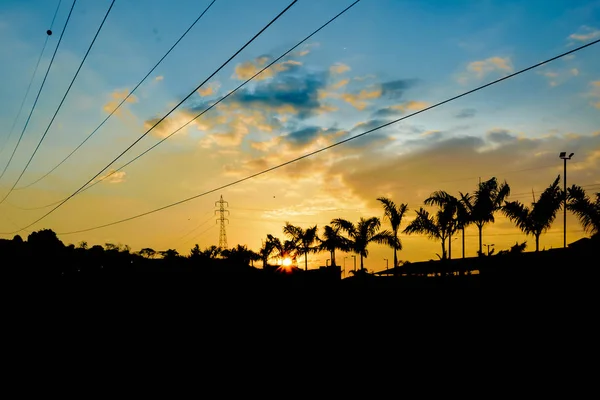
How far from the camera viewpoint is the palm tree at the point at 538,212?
109 ft

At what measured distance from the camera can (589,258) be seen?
1327 centimetres

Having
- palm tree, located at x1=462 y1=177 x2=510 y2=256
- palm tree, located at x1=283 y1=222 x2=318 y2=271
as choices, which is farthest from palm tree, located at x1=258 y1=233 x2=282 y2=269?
palm tree, located at x1=462 y1=177 x2=510 y2=256

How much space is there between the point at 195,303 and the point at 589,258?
1380 centimetres

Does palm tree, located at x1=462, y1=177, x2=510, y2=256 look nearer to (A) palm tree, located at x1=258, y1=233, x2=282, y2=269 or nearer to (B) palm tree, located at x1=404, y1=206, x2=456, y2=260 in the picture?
(B) palm tree, located at x1=404, y1=206, x2=456, y2=260

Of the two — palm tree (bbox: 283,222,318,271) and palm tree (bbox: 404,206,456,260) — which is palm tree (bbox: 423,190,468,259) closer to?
palm tree (bbox: 404,206,456,260)

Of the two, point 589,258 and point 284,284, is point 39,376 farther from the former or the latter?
point 589,258

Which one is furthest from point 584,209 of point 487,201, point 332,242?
point 332,242

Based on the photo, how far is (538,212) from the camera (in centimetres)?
3381

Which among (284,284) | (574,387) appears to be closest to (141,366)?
(284,284)

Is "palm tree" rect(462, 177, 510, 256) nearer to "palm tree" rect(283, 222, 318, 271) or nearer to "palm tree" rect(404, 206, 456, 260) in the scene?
Answer: "palm tree" rect(404, 206, 456, 260)

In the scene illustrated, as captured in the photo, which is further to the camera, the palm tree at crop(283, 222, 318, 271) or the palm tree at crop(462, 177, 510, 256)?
the palm tree at crop(283, 222, 318, 271)

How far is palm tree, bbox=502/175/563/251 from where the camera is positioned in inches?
1312

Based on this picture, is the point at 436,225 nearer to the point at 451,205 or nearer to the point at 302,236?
the point at 451,205

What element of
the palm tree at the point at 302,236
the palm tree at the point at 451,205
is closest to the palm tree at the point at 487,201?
the palm tree at the point at 451,205
